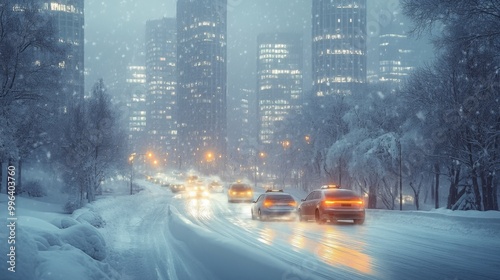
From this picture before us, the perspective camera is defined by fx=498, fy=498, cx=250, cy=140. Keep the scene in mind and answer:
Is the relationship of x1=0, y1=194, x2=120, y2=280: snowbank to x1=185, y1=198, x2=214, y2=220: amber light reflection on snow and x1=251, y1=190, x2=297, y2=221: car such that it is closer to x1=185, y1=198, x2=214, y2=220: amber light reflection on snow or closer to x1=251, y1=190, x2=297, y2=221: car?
x1=251, y1=190, x2=297, y2=221: car

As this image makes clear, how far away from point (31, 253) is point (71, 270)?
761 millimetres

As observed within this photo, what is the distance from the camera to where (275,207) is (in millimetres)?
25641

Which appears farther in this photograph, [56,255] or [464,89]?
[464,89]

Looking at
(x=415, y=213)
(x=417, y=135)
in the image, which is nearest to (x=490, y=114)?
(x=417, y=135)

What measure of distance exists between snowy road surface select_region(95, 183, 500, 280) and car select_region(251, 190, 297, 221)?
16.1 feet

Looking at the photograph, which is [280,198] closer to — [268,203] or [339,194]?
[268,203]

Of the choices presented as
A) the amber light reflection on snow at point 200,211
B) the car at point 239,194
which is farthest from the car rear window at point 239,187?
the amber light reflection on snow at point 200,211

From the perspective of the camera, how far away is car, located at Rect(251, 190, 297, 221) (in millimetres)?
25438

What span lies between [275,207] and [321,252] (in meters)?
12.8

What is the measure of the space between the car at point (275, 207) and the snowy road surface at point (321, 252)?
491 centimetres

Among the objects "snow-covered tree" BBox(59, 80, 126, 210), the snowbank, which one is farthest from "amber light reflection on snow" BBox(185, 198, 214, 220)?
the snowbank

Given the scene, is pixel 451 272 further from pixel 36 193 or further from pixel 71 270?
pixel 36 193

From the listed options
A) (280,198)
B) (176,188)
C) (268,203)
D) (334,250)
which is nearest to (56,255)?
(334,250)

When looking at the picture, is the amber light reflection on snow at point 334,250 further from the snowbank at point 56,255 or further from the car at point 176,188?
the car at point 176,188
